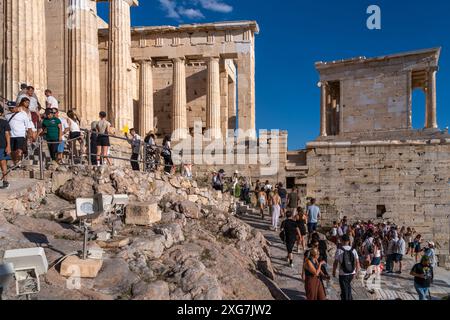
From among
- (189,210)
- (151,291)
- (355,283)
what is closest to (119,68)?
(189,210)

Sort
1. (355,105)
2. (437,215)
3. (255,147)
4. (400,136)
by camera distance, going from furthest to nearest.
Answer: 1. (355,105)
2. (400,136)
3. (255,147)
4. (437,215)

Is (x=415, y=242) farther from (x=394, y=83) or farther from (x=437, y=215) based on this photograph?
(x=394, y=83)

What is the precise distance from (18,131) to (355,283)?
26.5ft

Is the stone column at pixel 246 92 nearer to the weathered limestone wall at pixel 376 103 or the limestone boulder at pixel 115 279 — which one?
the weathered limestone wall at pixel 376 103

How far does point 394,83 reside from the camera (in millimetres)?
24453

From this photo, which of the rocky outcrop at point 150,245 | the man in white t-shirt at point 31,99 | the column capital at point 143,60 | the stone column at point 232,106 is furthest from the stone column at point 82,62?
the stone column at point 232,106

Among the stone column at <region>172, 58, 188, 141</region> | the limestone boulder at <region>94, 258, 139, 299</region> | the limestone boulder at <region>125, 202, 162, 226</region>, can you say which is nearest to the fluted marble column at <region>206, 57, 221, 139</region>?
the stone column at <region>172, 58, 188, 141</region>

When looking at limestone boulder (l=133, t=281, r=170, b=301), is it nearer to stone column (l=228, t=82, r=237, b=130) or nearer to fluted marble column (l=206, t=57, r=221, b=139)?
fluted marble column (l=206, t=57, r=221, b=139)

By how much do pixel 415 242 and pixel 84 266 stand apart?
516 inches

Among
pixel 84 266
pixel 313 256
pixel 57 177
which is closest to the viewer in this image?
pixel 84 266

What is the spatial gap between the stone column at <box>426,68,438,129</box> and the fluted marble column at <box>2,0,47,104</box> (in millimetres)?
21695

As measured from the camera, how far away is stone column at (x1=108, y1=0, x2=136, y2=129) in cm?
1648

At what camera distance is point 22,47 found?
11.5 meters
